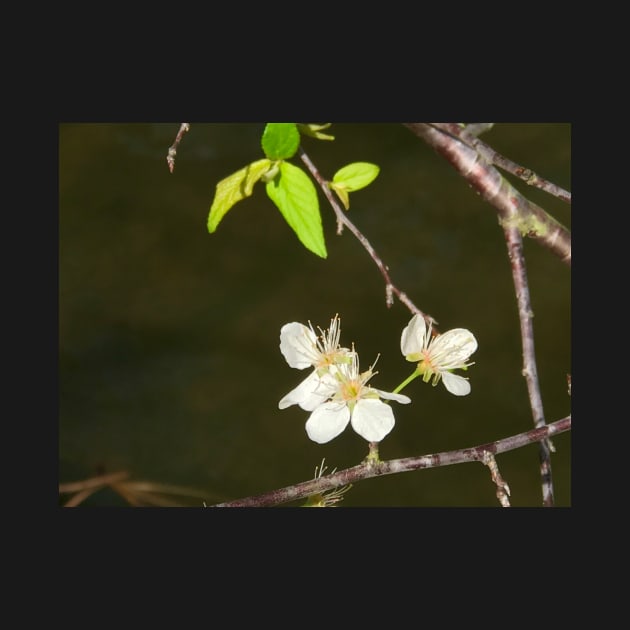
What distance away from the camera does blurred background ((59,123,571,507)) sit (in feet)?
4.24

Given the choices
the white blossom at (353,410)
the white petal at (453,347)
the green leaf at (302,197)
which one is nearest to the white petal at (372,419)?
the white blossom at (353,410)

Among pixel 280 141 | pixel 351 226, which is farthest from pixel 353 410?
pixel 280 141

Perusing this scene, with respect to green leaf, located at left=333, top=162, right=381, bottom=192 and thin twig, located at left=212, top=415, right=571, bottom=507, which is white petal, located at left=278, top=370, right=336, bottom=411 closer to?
thin twig, located at left=212, top=415, right=571, bottom=507

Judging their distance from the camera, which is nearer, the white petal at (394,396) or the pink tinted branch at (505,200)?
the white petal at (394,396)

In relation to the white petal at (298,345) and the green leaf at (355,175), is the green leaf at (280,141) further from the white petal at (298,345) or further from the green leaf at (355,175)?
the white petal at (298,345)

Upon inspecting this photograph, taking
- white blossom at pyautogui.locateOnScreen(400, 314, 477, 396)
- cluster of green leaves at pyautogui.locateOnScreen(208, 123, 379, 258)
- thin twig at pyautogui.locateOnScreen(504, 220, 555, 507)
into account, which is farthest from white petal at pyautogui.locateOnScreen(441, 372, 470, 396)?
cluster of green leaves at pyautogui.locateOnScreen(208, 123, 379, 258)

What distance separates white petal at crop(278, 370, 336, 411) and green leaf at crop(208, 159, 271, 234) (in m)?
0.25

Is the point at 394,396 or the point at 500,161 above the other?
the point at 500,161

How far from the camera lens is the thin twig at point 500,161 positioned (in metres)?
1.22

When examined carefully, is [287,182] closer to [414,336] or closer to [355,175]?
[355,175]

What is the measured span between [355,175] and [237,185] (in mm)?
163

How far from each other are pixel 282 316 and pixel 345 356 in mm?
219

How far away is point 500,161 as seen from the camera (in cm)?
123

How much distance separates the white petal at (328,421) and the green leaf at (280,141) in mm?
331
